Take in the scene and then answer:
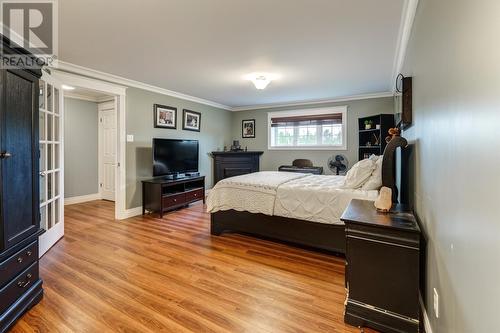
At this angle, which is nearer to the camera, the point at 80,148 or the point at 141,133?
the point at 141,133

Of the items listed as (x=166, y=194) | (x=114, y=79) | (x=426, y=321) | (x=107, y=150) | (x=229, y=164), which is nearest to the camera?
(x=426, y=321)

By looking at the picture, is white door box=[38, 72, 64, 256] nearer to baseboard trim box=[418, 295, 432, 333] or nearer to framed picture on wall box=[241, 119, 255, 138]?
baseboard trim box=[418, 295, 432, 333]

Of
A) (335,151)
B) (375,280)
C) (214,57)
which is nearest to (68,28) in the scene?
(214,57)

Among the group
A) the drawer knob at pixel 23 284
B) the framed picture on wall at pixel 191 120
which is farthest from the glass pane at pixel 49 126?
the framed picture on wall at pixel 191 120

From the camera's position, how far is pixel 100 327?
1.68 meters

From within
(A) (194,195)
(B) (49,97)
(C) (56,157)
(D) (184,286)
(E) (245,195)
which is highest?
(B) (49,97)

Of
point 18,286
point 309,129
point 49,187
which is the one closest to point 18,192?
point 18,286

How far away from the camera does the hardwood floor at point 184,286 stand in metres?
1.73

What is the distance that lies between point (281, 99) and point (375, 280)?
4646mm

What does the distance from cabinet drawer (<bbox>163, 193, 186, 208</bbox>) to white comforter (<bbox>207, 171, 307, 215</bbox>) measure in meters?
1.36

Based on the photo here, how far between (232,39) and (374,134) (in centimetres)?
355

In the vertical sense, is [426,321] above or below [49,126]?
below

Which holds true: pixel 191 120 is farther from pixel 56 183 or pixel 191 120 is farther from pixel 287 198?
pixel 287 198

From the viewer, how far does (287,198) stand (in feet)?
9.60
